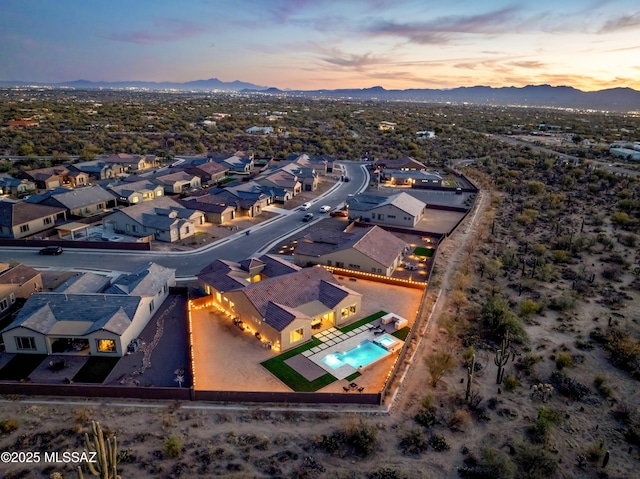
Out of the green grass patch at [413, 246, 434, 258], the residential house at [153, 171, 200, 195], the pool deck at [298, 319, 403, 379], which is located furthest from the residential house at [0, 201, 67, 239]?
the green grass patch at [413, 246, 434, 258]

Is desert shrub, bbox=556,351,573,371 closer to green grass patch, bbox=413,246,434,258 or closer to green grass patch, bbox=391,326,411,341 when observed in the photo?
green grass patch, bbox=391,326,411,341

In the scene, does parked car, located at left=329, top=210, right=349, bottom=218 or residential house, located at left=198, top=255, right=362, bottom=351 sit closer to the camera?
residential house, located at left=198, top=255, right=362, bottom=351

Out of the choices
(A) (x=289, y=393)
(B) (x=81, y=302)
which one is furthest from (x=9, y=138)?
(A) (x=289, y=393)

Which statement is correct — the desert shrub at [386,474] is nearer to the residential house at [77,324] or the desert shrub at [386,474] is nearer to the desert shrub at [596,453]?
the desert shrub at [596,453]

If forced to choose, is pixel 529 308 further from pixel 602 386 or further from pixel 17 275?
pixel 17 275

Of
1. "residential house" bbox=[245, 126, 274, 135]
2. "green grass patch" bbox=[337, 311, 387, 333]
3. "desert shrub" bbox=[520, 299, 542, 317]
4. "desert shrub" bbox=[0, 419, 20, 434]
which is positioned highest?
"residential house" bbox=[245, 126, 274, 135]

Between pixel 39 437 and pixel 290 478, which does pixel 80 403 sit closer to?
pixel 39 437
